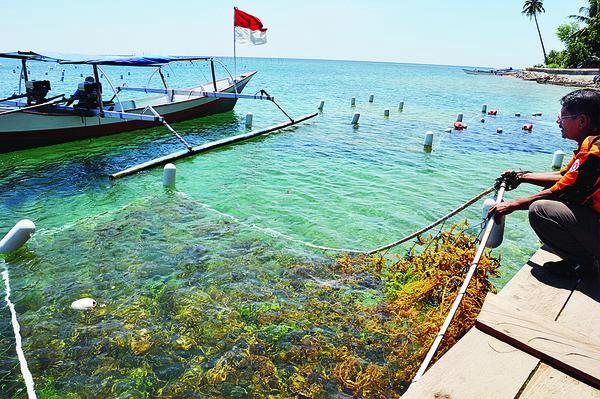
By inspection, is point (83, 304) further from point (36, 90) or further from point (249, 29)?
point (249, 29)

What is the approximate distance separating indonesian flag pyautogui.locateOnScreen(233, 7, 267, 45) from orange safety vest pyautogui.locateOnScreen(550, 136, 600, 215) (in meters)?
17.2

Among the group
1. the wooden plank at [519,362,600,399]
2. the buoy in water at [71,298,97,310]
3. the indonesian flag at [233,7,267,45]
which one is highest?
the indonesian flag at [233,7,267,45]

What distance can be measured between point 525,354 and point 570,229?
168 cm

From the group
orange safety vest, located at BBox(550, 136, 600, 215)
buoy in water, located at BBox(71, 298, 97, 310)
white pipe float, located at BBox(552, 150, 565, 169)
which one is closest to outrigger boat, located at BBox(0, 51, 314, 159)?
buoy in water, located at BBox(71, 298, 97, 310)

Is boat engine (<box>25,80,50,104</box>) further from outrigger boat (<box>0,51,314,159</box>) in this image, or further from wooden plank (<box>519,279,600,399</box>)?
wooden plank (<box>519,279,600,399</box>)

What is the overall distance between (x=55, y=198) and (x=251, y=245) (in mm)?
5518

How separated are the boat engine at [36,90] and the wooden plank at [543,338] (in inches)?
584

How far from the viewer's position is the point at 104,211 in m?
8.44

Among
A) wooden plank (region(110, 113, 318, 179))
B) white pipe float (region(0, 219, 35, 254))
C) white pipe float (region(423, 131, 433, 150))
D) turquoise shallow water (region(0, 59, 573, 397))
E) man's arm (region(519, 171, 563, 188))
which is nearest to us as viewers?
man's arm (region(519, 171, 563, 188))

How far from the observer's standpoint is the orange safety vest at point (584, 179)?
3471mm

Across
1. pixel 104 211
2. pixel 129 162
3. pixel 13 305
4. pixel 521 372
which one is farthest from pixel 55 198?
pixel 521 372

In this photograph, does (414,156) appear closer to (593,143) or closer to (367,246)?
(367,246)

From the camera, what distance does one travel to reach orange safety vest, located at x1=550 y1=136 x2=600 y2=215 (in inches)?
137

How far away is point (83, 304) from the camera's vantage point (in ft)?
16.5
